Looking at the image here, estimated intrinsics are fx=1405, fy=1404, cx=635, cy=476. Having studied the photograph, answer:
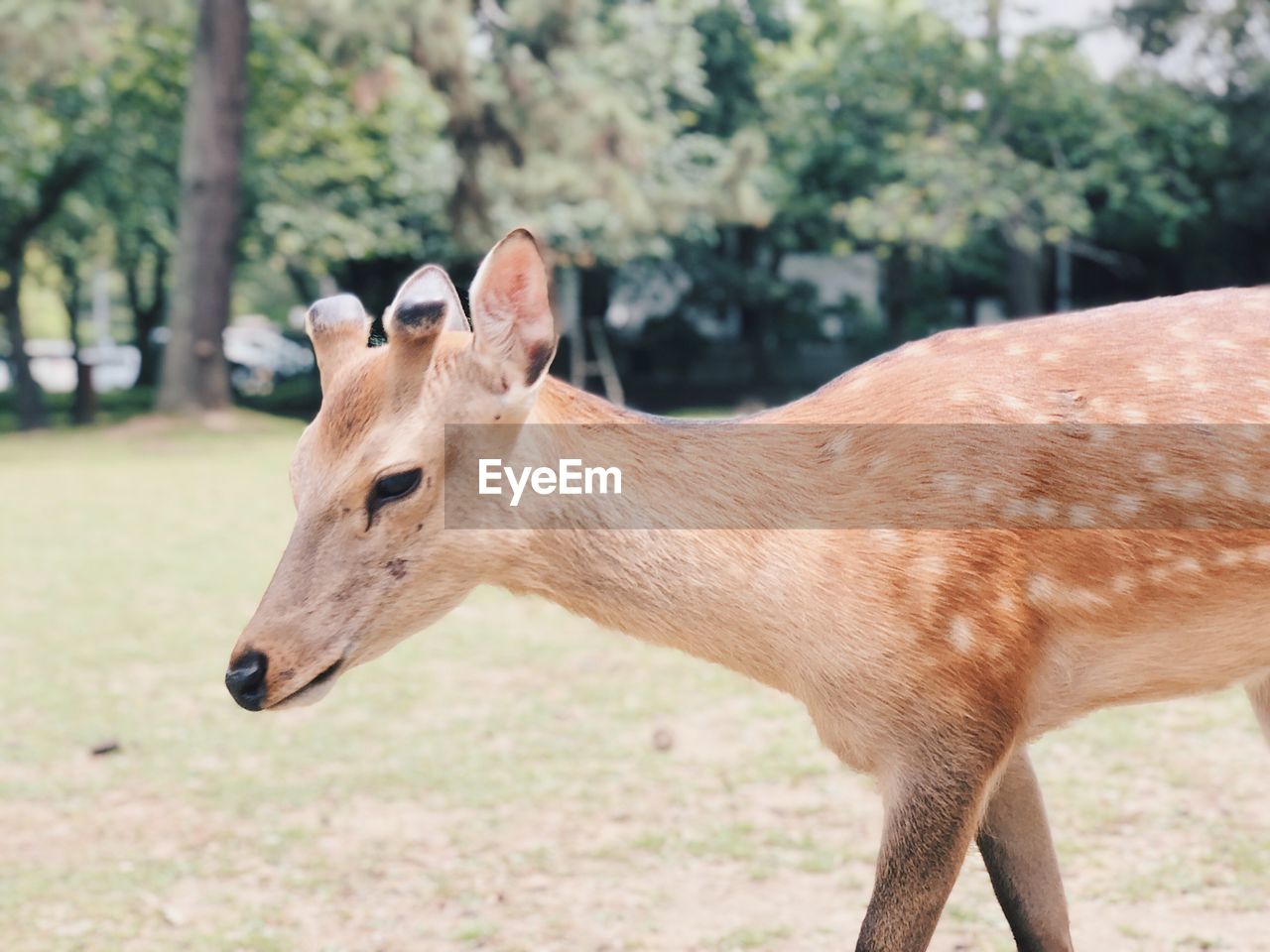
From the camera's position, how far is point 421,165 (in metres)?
25.6

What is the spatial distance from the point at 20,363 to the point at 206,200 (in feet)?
20.4

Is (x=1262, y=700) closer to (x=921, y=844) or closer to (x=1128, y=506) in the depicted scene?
(x=1128, y=506)

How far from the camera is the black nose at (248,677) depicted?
99.1 inches

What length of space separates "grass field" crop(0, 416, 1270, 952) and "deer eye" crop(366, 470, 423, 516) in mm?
1864

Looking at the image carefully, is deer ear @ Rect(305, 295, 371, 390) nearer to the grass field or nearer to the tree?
the grass field

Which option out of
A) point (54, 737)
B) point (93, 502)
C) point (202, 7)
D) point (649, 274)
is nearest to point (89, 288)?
point (649, 274)

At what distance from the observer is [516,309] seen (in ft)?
8.56

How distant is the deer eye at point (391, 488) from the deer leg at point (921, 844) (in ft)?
3.64

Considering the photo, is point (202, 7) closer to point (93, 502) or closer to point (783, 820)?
point (93, 502)

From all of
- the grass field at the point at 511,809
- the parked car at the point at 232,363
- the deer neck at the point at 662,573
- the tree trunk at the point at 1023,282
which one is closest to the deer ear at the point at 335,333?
the deer neck at the point at 662,573

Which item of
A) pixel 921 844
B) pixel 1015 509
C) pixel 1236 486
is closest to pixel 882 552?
pixel 1015 509

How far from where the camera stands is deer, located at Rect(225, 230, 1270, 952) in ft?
8.71

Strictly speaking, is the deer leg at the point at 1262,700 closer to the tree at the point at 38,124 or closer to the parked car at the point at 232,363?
the tree at the point at 38,124

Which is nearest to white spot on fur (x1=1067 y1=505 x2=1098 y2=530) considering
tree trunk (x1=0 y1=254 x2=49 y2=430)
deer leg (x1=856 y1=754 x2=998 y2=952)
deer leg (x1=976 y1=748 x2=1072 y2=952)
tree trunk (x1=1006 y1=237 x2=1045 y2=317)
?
deer leg (x1=856 y1=754 x2=998 y2=952)
